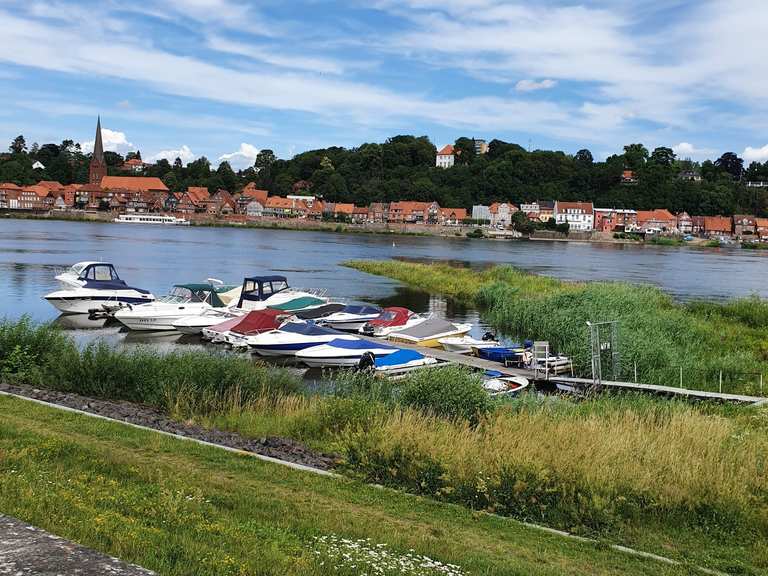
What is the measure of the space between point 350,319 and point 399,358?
8901 millimetres

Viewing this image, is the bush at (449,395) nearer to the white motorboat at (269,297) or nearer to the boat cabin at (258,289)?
the white motorboat at (269,297)

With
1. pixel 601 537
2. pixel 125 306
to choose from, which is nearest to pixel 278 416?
pixel 601 537

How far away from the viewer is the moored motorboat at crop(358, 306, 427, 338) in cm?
2898

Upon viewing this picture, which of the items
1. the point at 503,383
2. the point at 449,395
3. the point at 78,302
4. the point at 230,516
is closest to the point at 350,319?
the point at 503,383

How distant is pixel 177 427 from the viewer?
510 inches

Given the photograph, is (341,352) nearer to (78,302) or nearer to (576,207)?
(78,302)

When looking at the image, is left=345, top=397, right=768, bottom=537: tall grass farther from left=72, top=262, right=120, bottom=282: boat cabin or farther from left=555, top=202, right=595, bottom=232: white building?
left=555, top=202, right=595, bottom=232: white building

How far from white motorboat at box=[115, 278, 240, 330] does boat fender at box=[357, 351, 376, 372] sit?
11566mm

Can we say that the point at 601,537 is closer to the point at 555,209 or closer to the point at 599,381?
the point at 599,381

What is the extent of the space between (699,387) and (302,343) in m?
12.7

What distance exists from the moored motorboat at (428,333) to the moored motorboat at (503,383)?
5.69 m

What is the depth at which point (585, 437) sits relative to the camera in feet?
38.6

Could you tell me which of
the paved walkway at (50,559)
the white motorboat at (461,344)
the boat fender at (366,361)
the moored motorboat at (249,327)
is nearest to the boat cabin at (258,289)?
the moored motorboat at (249,327)

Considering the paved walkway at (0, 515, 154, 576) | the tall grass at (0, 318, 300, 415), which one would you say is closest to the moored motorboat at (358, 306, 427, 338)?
the tall grass at (0, 318, 300, 415)
